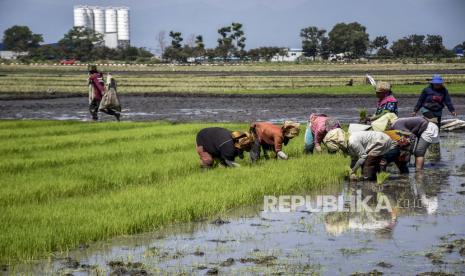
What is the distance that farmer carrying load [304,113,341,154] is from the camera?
1259cm

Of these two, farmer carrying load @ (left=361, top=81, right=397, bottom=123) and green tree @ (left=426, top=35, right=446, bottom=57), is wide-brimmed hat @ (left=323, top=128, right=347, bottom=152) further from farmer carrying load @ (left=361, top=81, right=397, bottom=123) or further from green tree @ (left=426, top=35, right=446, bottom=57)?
green tree @ (left=426, top=35, right=446, bottom=57)

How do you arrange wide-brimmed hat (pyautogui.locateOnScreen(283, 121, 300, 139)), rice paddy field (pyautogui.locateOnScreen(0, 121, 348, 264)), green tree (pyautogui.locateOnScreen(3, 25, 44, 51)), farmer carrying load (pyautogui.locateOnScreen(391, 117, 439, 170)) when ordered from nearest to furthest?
rice paddy field (pyautogui.locateOnScreen(0, 121, 348, 264)) < wide-brimmed hat (pyautogui.locateOnScreen(283, 121, 300, 139)) < farmer carrying load (pyautogui.locateOnScreen(391, 117, 439, 170)) < green tree (pyautogui.locateOnScreen(3, 25, 44, 51))

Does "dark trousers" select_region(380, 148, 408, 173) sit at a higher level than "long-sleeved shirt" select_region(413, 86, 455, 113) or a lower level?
lower

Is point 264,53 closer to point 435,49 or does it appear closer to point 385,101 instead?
point 435,49

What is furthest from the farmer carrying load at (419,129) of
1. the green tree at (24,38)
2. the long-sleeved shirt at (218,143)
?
the green tree at (24,38)

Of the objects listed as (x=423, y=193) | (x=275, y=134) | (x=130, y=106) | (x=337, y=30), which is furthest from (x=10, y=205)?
(x=337, y=30)

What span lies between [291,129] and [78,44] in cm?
12387

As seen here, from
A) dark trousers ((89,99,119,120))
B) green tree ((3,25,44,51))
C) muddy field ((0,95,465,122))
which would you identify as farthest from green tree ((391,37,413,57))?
dark trousers ((89,99,119,120))

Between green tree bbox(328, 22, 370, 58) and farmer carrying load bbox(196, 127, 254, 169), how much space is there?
106532 mm

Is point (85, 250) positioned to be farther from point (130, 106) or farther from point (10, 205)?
point (130, 106)

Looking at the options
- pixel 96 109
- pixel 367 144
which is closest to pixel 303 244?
pixel 367 144

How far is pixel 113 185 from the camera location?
Result: 36.4 ft

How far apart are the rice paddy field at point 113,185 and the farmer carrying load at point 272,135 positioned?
0.24 metres

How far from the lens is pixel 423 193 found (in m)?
10.8
